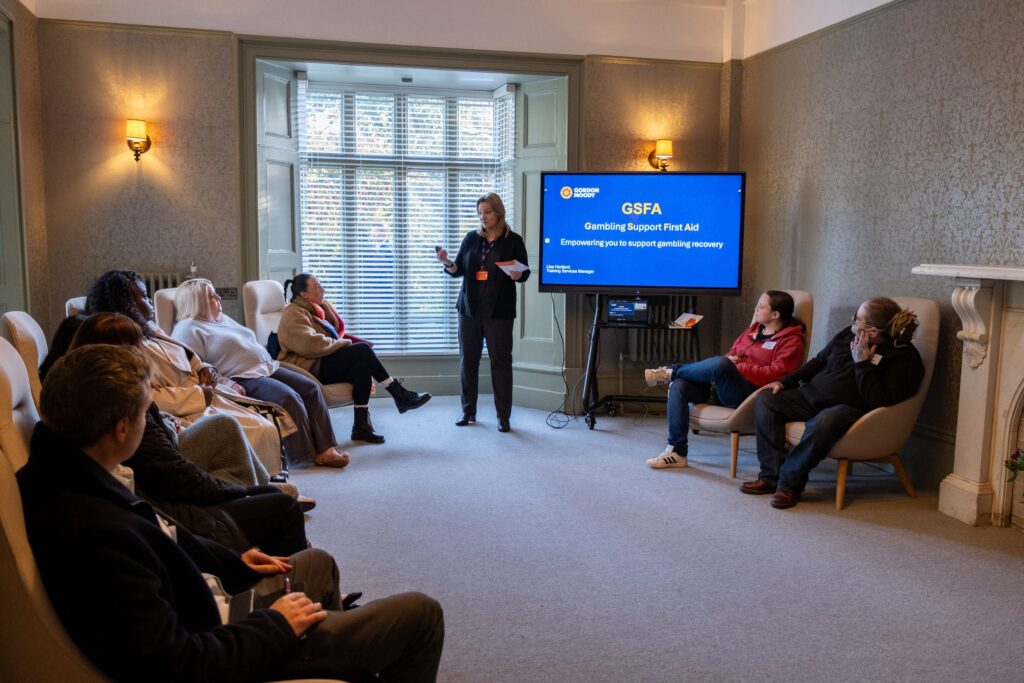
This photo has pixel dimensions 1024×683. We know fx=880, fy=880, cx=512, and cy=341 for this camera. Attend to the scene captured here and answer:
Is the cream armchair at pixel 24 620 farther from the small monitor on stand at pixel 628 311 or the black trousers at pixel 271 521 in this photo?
the small monitor on stand at pixel 628 311

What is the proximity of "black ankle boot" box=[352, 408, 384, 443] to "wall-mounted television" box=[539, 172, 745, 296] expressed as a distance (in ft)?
4.80

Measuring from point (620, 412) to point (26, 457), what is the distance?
15.9ft

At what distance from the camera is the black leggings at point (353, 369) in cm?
522

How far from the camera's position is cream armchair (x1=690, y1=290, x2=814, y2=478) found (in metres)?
4.59

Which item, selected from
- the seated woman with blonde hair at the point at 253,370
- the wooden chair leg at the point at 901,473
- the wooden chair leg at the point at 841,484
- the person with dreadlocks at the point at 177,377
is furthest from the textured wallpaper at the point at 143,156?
the wooden chair leg at the point at 901,473

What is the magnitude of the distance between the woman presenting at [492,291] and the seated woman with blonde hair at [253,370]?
1.26 meters

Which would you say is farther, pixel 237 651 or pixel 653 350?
pixel 653 350

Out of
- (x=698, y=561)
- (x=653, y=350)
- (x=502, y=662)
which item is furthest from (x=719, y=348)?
(x=502, y=662)

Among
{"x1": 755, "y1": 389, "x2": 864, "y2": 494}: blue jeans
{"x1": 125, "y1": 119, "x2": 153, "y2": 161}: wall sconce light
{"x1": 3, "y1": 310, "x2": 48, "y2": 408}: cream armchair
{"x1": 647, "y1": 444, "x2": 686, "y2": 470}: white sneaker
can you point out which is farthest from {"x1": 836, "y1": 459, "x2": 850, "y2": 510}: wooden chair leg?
{"x1": 125, "y1": 119, "x2": 153, "y2": 161}: wall sconce light

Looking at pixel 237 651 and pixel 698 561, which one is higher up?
pixel 237 651

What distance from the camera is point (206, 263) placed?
18.6 feet

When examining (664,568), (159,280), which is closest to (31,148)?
(159,280)

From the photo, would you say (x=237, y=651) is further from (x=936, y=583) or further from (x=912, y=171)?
(x=912, y=171)

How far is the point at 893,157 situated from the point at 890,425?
4.98ft
